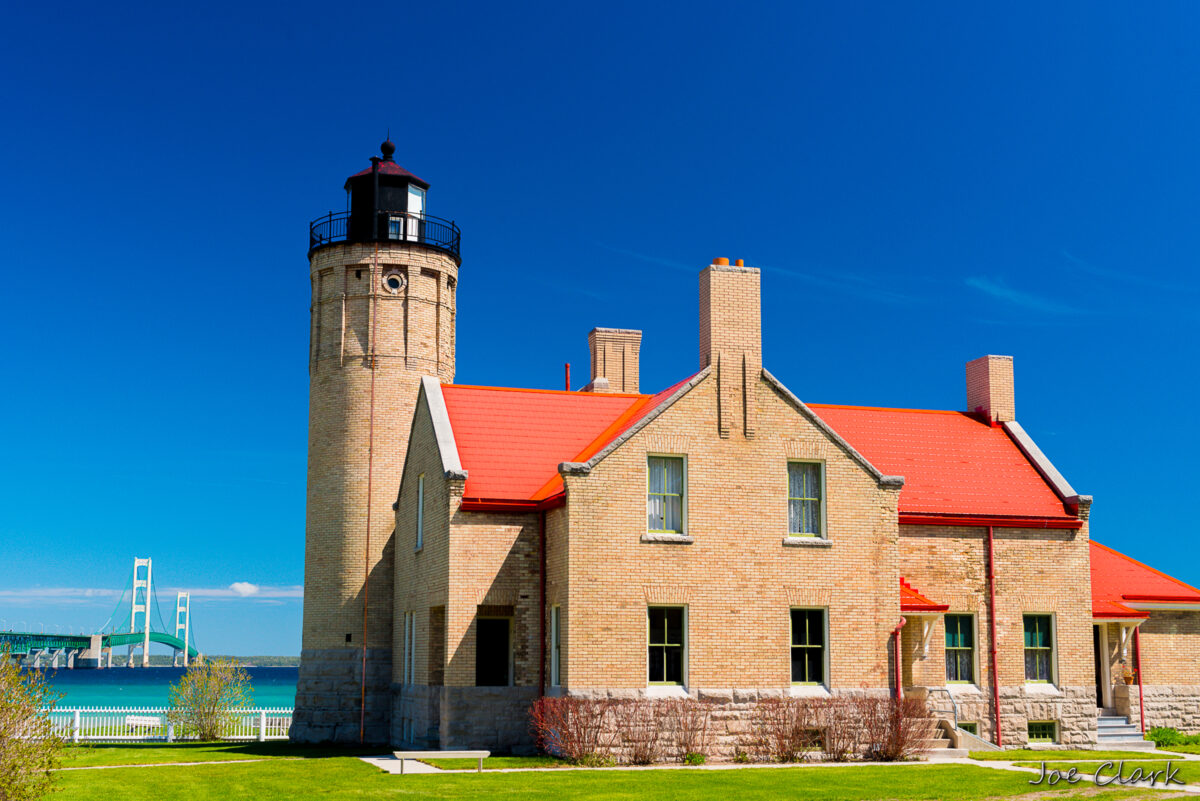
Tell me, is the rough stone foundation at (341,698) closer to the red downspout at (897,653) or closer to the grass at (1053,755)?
the red downspout at (897,653)

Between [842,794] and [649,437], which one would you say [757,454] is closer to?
[649,437]

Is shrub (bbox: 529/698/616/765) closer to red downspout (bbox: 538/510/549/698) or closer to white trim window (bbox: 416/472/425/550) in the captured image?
red downspout (bbox: 538/510/549/698)

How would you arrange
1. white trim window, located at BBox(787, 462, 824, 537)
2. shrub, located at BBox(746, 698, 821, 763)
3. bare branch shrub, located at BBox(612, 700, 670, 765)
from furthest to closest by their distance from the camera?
1. white trim window, located at BBox(787, 462, 824, 537)
2. shrub, located at BBox(746, 698, 821, 763)
3. bare branch shrub, located at BBox(612, 700, 670, 765)

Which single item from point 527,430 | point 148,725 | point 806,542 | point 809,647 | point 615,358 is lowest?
point 148,725

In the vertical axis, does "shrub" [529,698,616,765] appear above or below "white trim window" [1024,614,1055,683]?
below

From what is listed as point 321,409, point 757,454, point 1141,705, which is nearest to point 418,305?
point 321,409

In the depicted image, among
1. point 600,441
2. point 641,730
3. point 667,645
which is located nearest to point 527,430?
point 600,441

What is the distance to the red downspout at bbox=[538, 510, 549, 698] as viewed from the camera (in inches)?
968

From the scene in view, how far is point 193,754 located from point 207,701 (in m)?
9.88

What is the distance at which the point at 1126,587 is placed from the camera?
29.2 metres

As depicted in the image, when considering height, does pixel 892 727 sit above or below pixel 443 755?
above

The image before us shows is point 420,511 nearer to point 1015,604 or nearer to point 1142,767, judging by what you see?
point 1015,604

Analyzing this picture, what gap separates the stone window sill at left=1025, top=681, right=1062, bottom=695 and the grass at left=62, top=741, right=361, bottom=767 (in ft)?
49.1

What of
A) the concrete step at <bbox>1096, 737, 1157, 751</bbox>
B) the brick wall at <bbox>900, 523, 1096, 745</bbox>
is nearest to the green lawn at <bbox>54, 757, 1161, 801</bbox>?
the brick wall at <bbox>900, 523, 1096, 745</bbox>
